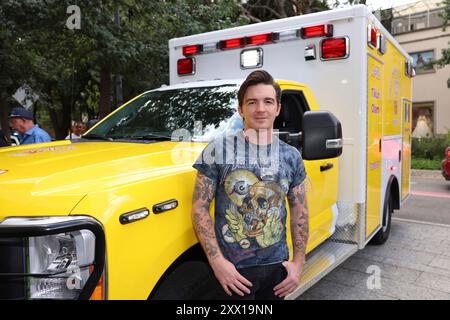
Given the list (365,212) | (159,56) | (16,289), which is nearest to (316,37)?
(365,212)

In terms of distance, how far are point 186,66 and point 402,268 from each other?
335cm

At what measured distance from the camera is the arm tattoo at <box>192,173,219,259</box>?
2053 mm

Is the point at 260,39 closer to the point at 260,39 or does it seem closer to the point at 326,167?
the point at 260,39

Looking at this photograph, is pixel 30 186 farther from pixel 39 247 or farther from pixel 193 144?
pixel 193 144

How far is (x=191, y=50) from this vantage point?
194 inches

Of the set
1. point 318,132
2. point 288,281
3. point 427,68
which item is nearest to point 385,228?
point 318,132

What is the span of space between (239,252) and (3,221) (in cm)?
105

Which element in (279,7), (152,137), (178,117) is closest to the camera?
(152,137)

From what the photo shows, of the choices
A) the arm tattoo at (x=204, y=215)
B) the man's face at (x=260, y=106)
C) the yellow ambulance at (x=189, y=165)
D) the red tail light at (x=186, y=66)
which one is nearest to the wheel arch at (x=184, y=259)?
the yellow ambulance at (x=189, y=165)

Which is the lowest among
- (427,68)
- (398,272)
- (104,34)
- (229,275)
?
(398,272)

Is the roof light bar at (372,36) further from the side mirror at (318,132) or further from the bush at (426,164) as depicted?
the bush at (426,164)

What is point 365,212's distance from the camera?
4340 mm

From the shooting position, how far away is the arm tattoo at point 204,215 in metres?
2.05

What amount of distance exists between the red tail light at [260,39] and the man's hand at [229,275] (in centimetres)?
298
